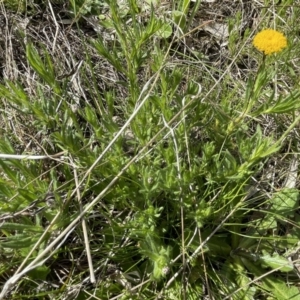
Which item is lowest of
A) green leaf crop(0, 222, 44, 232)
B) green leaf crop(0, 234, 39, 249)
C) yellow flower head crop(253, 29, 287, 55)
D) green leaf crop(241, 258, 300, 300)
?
green leaf crop(241, 258, 300, 300)

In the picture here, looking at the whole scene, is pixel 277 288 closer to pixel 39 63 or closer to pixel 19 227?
pixel 19 227

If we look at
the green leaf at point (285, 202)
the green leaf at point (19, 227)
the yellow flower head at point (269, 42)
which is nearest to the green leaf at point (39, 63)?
the green leaf at point (19, 227)

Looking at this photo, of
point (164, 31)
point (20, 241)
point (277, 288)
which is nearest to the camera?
point (20, 241)

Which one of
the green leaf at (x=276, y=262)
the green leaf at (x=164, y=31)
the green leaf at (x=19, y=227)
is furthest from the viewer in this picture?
the green leaf at (x=164, y=31)

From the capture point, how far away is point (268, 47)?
1.31 metres

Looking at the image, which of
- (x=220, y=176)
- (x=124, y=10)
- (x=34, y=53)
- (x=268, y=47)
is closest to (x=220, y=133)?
(x=220, y=176)

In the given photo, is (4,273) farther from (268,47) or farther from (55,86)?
(268,47)

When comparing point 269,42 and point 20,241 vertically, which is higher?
point 269,42

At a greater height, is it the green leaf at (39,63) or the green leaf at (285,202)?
the green leaf at (39,63)

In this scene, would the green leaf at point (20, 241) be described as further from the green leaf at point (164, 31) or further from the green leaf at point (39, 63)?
the green leaf at point (164, 31)

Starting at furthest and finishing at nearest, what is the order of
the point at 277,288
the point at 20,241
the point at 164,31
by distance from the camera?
1. the point at 164,31
2. the point at 277,288
3. the point at 20,241

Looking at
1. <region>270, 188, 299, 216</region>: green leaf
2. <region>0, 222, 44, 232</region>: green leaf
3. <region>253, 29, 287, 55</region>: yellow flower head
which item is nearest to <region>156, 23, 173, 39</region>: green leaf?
<region>253, 29, 287, 55</region>: yellow flower head

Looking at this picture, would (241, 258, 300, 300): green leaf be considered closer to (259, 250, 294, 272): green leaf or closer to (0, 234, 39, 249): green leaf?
(259, 250, 294, 272): green leaf

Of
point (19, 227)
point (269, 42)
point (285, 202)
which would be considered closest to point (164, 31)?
point (269, 42)
